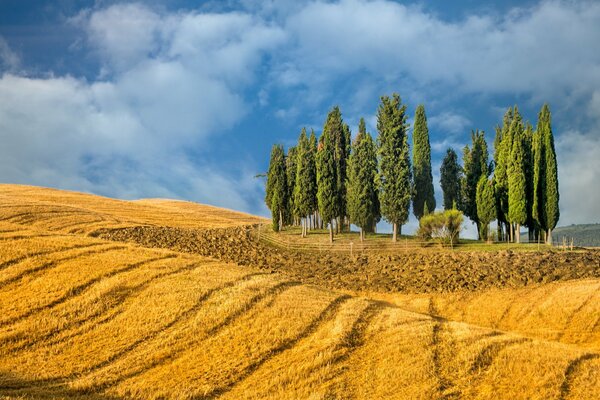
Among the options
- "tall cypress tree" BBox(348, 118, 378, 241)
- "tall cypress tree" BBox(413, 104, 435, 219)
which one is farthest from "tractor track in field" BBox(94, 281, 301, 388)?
"tall cypress tree" BBox(413, 104, 435, 219)

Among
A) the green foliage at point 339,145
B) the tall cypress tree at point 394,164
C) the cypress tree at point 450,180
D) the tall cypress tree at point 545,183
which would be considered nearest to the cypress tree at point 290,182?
the green foliage at point 339,145

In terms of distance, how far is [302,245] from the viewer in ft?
208

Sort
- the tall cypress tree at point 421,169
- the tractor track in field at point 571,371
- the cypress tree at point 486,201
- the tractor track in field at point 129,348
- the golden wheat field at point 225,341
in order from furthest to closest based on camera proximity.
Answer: the tall cypress tree at point 421,169
the cypress tree at point 486,201
the tractor track in field at point 571,371
the golden wheat field at point 225,341
the tractor track in field at point 129,348

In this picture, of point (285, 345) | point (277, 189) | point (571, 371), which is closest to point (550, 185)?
point (277, 189)

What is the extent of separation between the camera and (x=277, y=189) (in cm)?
8169

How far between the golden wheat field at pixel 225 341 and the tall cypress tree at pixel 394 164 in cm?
3148

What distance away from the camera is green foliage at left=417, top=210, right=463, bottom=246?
6150 centimetres

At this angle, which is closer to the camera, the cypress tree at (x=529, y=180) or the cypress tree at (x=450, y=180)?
the cypress tree at (x=529, y=180)

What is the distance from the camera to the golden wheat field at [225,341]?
19.2 metres

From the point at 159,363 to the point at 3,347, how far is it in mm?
6408

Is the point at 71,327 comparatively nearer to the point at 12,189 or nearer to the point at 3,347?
the point at 3,347

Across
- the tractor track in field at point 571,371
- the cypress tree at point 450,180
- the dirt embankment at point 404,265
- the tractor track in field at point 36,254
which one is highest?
the cypress tree at point 450,180

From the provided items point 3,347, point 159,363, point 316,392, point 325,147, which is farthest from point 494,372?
point 325,147

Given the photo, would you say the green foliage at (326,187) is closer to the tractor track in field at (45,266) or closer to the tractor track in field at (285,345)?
the tractor track in field at (45,266)
